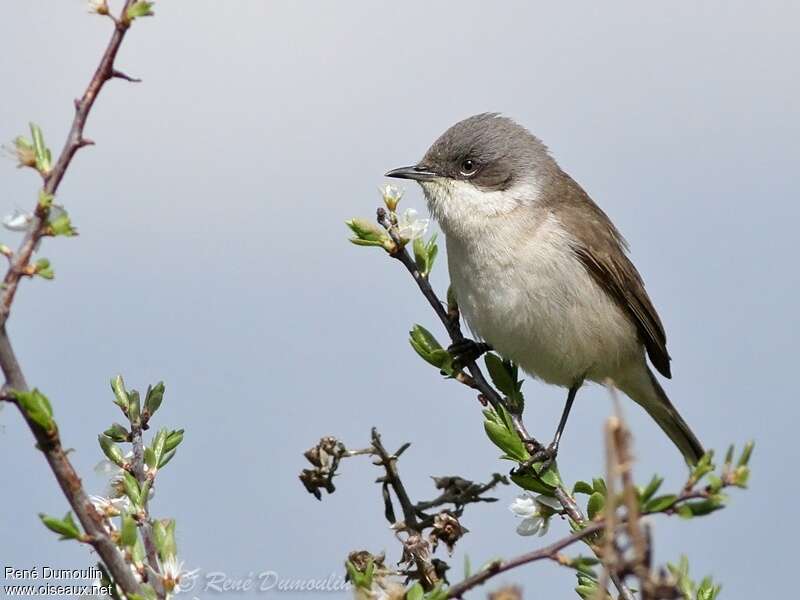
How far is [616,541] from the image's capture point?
142cm

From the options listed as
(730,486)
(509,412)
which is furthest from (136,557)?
(509,412)

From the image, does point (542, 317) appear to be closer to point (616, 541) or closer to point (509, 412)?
point (509, 412)

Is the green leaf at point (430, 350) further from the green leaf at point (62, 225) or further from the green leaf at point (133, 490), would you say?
the green leaf at point (62, 225)

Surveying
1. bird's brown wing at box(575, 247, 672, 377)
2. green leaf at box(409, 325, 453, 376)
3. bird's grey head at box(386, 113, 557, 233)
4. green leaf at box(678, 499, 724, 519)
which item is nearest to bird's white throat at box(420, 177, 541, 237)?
bird's grey head at box(386, 113, 557, 233)

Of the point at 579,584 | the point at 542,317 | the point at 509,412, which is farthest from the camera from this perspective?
the point at 542,317

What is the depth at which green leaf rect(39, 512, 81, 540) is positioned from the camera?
206 centimetres

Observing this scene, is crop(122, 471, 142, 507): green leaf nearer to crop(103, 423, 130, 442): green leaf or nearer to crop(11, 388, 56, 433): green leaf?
crop(103, 423, 130, 442): green leaf

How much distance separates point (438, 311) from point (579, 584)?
4.46ft

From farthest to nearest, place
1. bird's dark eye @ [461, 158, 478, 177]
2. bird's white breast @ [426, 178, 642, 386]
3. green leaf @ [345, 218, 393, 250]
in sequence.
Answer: bird's dark eye @ [461, 158, 478, 177] < bird's white breast @ [426, 178, 642, 386] < green leaf @ [345, 218, 393, 250]

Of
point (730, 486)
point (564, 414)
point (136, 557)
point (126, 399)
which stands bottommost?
point (564, 414)

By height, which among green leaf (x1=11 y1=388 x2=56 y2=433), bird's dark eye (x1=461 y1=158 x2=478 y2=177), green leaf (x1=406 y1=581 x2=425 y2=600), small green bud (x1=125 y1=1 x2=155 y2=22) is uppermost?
small green bud (x1=125 y1=1 x2=155 y2=22)

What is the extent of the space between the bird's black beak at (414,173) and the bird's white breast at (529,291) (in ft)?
0.57

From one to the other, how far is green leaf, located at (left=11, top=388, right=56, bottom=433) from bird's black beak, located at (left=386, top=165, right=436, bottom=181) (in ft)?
13.1

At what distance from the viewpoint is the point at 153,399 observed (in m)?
2.92
